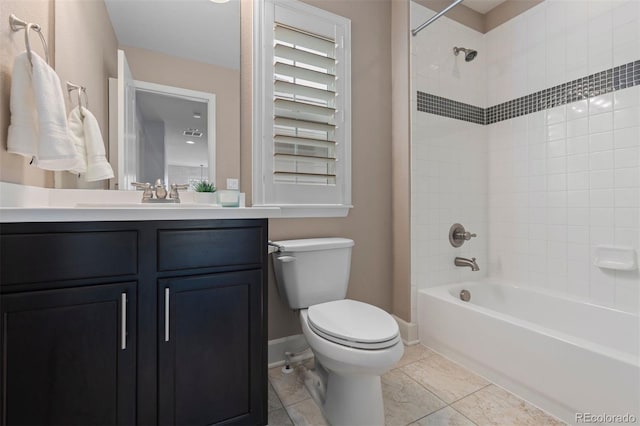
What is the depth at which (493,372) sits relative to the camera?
1.63 metres

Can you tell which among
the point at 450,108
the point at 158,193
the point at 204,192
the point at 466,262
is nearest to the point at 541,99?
the point at 450,108

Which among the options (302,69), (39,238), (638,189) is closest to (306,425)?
(39,238)

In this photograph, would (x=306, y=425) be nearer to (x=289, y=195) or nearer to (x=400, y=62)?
(x=289, y=195)

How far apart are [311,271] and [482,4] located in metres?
2.54

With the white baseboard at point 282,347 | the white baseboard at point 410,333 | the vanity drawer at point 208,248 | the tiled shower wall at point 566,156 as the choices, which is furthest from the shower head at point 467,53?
the white baseboard at point 282,347

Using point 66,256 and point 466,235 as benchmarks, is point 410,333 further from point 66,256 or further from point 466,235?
point 66,256

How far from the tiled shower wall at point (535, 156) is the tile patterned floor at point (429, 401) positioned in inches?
25.6

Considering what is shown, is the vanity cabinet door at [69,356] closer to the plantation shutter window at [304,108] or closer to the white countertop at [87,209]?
the white countertop at [87,209]

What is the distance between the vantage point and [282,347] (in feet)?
5.96

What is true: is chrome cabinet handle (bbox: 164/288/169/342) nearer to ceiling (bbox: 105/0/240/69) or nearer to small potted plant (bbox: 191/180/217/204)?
small potted plant (bbox: 191/180/217/204)

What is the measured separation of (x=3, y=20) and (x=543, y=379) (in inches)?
102

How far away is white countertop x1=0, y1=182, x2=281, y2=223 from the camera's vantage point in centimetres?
87

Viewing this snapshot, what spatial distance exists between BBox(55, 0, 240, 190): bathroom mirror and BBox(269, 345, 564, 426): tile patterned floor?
1.21m

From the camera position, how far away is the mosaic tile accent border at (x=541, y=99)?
67.6 inches
